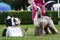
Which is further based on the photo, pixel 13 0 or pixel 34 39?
pixel 13 0

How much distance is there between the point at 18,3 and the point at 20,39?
2860 centimetres

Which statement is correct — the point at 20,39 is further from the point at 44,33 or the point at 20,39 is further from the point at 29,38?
the point at 44,33

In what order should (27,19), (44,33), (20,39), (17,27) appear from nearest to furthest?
(20,39)
(17,27)
(44,33)
(27,19)

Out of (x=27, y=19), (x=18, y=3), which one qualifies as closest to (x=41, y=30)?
(x=27, y=19)

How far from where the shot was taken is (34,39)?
10023 mm

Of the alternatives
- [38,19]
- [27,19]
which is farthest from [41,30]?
[27,19]

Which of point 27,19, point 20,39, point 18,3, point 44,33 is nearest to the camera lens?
point 20,39

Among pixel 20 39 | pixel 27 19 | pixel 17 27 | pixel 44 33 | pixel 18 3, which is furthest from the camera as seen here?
pixel 18 3

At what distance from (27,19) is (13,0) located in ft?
68.6

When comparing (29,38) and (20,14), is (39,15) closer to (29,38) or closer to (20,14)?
(29,38)

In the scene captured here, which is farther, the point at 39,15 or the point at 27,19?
the point at 27,19

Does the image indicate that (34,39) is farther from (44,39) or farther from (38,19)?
(38,19)

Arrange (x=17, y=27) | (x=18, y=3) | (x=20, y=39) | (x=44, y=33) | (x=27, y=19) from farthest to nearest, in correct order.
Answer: (x=18, y=3), (x=27, y=19), (x=44, y=33), (x=17, y=27), (x=20, y=39)

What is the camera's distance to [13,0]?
4000cm
